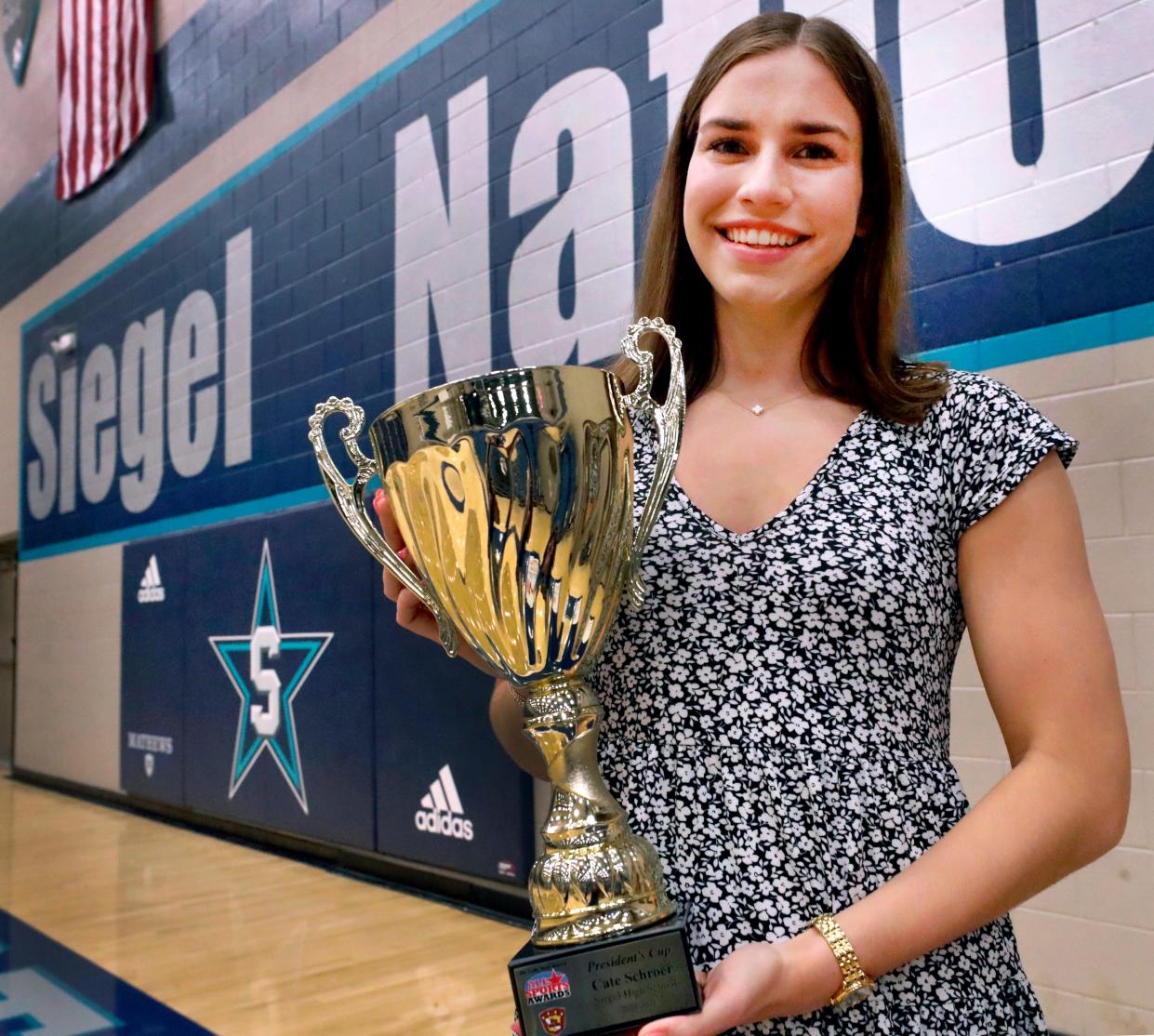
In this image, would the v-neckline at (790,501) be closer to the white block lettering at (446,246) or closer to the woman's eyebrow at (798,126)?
the woman's eyebrow at (798,126)

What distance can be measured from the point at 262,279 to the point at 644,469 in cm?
418

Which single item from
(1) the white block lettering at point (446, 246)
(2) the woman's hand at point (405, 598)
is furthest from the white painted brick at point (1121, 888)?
(1) the white block lettering at point (446, 246)

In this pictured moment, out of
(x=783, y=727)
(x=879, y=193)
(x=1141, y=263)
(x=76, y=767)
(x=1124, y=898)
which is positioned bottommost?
(x=76, y=767)

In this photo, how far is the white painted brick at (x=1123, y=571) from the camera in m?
1.98

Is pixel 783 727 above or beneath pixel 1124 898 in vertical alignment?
above

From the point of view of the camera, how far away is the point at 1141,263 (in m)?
1.95

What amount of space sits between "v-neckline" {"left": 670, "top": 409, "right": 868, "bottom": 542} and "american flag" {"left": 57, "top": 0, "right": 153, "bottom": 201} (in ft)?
18.7

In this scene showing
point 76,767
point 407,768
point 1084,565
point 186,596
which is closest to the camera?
point 1084,565

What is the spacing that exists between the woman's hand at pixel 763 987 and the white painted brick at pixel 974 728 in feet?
5.18

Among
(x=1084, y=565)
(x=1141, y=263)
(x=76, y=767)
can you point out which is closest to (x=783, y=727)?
(x=1084, y=565)

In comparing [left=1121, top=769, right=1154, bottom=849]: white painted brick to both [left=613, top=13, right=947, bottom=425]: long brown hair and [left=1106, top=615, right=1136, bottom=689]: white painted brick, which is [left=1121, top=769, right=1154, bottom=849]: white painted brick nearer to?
[left=1106, top=615, right=1136, bottom=689]: white painted brick

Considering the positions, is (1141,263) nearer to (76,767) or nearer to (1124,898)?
(1124,898)

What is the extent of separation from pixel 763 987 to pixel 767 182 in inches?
21.9

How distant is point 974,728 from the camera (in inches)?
87.8
